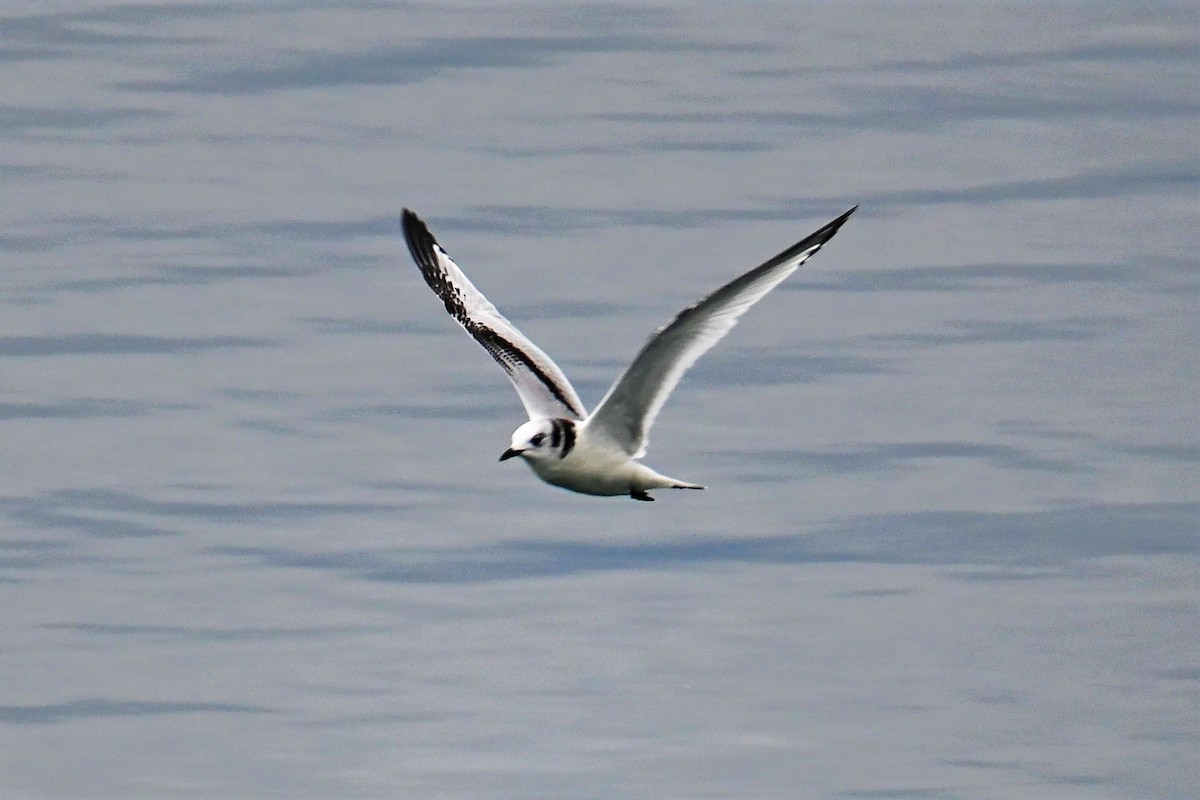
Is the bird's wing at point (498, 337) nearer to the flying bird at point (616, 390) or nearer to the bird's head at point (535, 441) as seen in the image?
the flying bird at point (616, 390)

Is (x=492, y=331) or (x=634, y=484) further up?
(x=492, y=331)

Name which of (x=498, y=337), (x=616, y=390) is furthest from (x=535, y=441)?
(x=498, y=337)

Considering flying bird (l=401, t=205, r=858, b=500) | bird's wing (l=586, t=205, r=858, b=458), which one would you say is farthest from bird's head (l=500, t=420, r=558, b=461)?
bird's wing (l=586, t=205, r=858, b=458)

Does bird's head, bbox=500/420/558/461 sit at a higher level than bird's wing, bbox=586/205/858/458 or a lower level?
lower

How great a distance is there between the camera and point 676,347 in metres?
8.55

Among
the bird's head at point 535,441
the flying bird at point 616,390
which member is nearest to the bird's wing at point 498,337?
the flying bird at point 616,390

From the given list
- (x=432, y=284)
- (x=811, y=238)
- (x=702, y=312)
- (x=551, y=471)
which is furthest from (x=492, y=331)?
(x=811, y=238)

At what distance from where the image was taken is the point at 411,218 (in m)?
11.1

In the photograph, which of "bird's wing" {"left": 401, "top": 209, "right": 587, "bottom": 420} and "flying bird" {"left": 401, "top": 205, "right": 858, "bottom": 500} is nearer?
"flying bird" {"left": 401, "top": 205, "right": 858, "bottom": 500}

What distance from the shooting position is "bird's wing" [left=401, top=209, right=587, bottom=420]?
9.73 metres

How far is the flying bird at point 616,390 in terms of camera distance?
820 centimetres

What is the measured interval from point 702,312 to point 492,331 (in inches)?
85.7

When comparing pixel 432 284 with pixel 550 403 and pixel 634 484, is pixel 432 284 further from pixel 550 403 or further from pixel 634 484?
pixel 634 484

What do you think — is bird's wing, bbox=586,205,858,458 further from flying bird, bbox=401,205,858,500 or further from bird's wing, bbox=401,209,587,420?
bird's wing, bbox=401,209,587,420
